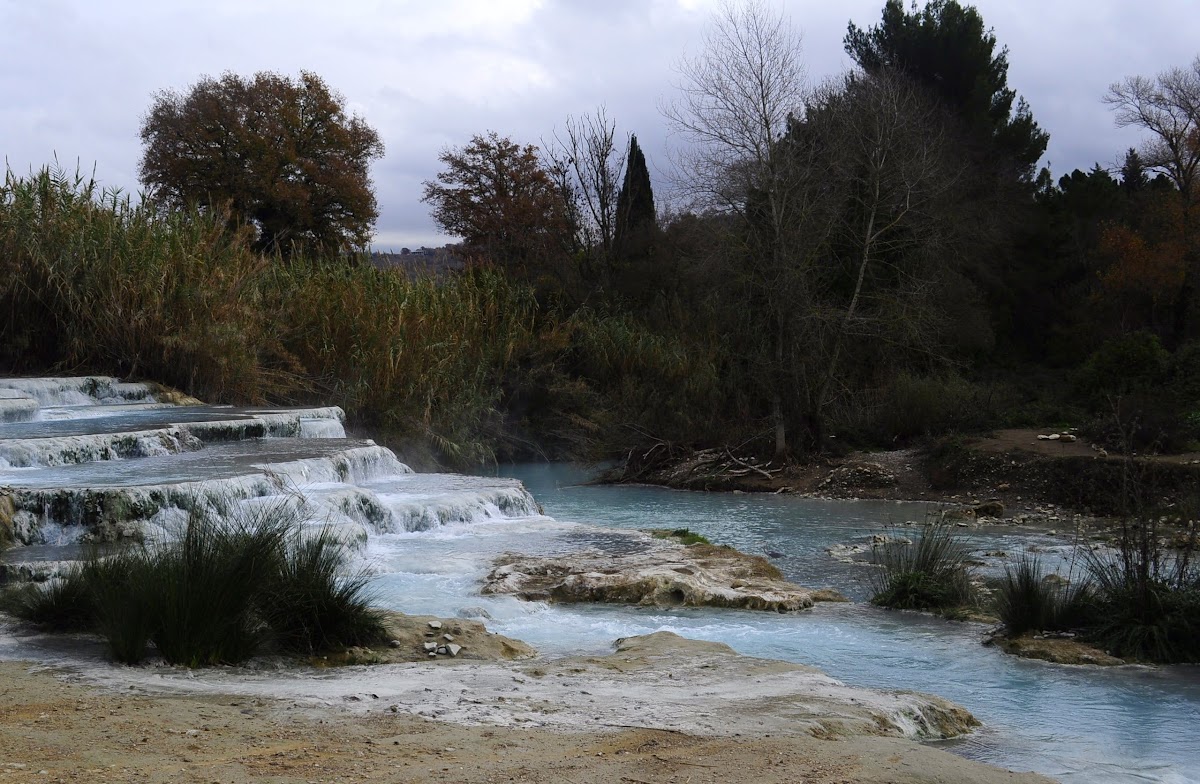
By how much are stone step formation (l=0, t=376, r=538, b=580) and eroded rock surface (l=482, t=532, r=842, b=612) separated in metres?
1.55

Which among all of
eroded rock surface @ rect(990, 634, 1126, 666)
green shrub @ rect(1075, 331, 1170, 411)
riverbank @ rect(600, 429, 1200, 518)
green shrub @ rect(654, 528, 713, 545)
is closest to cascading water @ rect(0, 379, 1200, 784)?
eroded rock surface @ rect(990, 634, 1126, 666)

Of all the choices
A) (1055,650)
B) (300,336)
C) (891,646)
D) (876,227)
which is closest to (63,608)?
(891,646)

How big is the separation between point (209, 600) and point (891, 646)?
4.40 m

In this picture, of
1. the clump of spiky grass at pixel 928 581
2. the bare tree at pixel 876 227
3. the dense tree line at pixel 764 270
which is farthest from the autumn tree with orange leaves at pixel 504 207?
the clump of spiky grass at pixel 928 581

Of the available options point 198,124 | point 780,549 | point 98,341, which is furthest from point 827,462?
point 198,124

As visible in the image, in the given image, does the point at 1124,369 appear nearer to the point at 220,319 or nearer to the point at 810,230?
the point at 810,230

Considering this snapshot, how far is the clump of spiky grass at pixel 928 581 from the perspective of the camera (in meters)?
8.73

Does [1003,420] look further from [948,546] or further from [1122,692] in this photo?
[1122,692]

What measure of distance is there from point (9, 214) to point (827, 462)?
13.0m

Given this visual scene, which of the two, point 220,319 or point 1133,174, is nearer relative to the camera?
point 220,319

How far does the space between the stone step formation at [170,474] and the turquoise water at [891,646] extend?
46 centimetres

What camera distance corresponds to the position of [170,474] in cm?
977

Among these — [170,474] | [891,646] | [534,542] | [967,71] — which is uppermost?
[967,71]

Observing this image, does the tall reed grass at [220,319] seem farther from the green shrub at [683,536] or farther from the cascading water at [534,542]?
the green shrub at [683,536]
